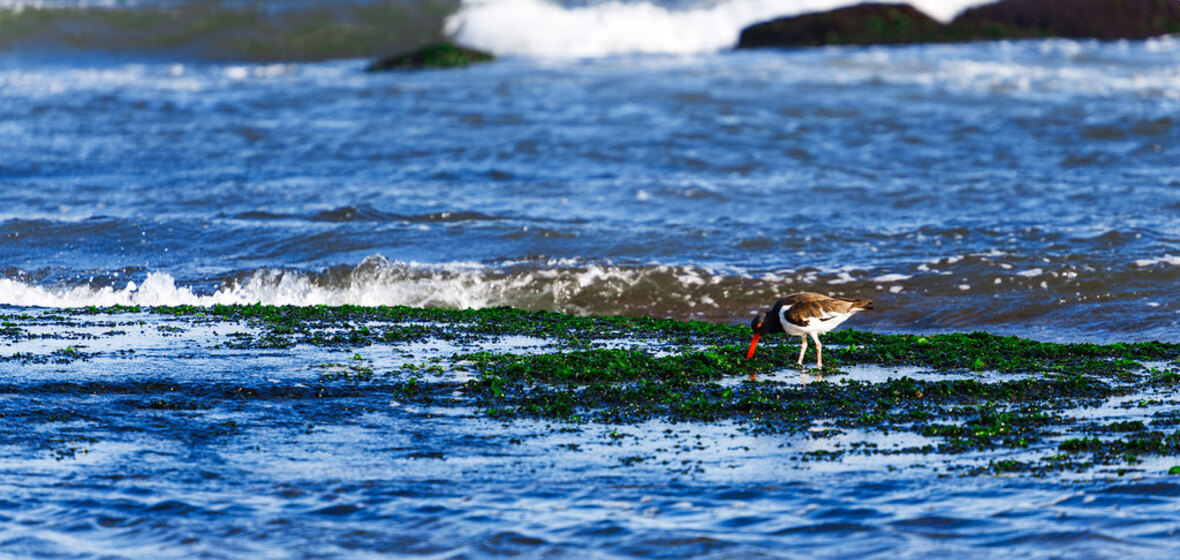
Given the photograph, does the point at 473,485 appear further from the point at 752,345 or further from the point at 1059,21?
the point at 1059,21

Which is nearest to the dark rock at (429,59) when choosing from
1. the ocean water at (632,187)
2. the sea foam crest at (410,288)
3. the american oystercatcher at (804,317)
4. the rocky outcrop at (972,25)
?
the ocean water at (632,187)

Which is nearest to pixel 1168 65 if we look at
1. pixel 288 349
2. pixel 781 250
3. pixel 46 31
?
pixel 781 250

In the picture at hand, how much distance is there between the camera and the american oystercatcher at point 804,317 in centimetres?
823

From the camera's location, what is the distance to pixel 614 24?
31.0 m

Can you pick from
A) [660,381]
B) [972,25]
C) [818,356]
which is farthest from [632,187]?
[972,25]

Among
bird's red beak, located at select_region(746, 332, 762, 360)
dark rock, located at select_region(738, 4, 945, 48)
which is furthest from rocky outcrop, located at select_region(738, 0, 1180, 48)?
bird's red beak, located at select_region(746, 332, 762, 360)

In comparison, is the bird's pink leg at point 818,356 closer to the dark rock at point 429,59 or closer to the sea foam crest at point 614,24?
the dark rock at point 429,59

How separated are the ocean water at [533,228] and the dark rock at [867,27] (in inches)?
36.3

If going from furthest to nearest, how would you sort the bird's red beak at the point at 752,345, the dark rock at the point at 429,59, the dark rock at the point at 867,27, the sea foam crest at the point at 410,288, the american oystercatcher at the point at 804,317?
1. the dark rock at the point at 867,27
2. the dark rock at the point at 429,59
3. the sea foam crest at the point at 410,288
4. the bird's red beak at the point at 752,345
5. the american oystercatcher at the point at 804,317

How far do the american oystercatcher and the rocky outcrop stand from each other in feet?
72.9

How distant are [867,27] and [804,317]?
22914 mm

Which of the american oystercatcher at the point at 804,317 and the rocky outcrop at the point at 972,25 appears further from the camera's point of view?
the rocky outcrop at the point at 972,25

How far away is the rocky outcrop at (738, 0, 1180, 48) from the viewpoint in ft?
97.0

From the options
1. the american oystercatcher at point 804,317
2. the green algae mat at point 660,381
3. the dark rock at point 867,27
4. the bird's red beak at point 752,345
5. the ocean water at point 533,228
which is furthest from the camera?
the dark rock at point 867,27
